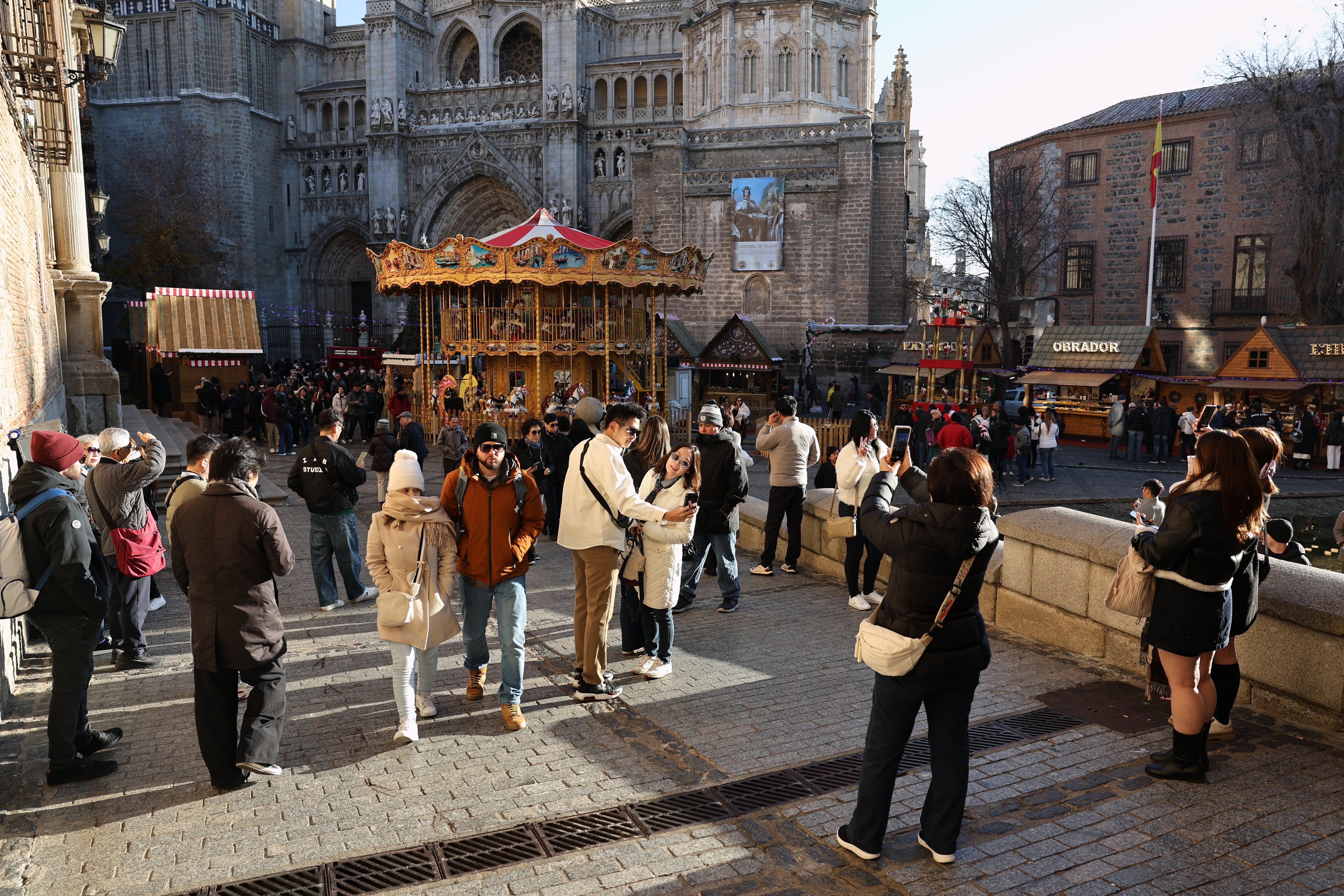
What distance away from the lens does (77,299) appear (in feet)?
48.9

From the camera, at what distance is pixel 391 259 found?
755 inches

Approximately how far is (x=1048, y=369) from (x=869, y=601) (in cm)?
2010

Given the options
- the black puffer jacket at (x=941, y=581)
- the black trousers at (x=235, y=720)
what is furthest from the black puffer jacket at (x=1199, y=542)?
the black trousers at (x=235, y=720)

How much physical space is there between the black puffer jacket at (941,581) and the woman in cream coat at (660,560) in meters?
2.14

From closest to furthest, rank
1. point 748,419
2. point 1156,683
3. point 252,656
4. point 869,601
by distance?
point 252,656, point 1156,683, point 869,601, point 748,419

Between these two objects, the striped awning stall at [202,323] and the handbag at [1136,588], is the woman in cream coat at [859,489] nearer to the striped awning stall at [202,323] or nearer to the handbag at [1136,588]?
the handbag at [1136,588]

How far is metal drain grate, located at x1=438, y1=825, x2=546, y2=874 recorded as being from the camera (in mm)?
3660

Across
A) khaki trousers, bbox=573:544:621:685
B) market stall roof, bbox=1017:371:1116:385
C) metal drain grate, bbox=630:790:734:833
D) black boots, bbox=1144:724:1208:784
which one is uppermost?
market stall roof, bbox=1017:371:1116:385

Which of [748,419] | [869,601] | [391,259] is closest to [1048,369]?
[748,419]

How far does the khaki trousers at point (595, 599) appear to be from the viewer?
208 inches

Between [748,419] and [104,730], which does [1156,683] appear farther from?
[748,419]

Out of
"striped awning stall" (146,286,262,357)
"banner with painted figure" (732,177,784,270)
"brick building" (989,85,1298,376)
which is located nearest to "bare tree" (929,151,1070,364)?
"brick building" (989,85,1298,376)

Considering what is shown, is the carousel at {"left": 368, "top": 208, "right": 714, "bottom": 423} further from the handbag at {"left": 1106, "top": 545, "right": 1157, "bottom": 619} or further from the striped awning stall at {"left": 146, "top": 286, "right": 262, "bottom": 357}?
the handbag at {"left": 1106, "top": 545, "right": 1157, "bottom": 619}

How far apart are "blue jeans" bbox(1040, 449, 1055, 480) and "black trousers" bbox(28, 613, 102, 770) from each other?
15857 mm
